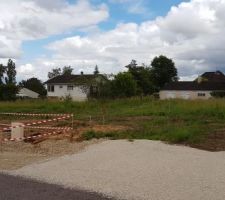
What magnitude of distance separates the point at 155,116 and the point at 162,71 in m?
81.4

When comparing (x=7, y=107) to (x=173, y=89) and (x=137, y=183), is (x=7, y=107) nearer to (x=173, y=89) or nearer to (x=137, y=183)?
(x=137, y=183)

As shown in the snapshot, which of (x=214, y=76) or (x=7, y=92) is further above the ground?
(x=214, y=76)

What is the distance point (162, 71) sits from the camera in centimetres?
11281

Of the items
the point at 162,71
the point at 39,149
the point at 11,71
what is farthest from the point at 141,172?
the point at 11,71

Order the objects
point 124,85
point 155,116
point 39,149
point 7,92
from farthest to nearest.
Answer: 1. point 7,92
2. point 124,85
3. point 155,116
4. point 39,149

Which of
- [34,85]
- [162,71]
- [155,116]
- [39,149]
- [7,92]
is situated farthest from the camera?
[34,85]

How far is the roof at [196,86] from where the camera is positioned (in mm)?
95025

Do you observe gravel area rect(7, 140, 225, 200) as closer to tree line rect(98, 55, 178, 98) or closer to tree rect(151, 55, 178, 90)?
tree line rect(98, 55, 178, 98)

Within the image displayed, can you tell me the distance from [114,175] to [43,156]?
4.47 m

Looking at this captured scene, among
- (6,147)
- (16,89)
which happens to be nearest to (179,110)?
(6,147)

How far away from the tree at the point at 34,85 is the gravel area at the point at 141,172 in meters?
109

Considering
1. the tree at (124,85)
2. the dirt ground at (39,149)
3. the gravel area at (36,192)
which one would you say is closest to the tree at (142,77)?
A: the tree at (124,85)

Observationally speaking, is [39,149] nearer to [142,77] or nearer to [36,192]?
[36,192]

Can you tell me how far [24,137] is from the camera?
21.0m
